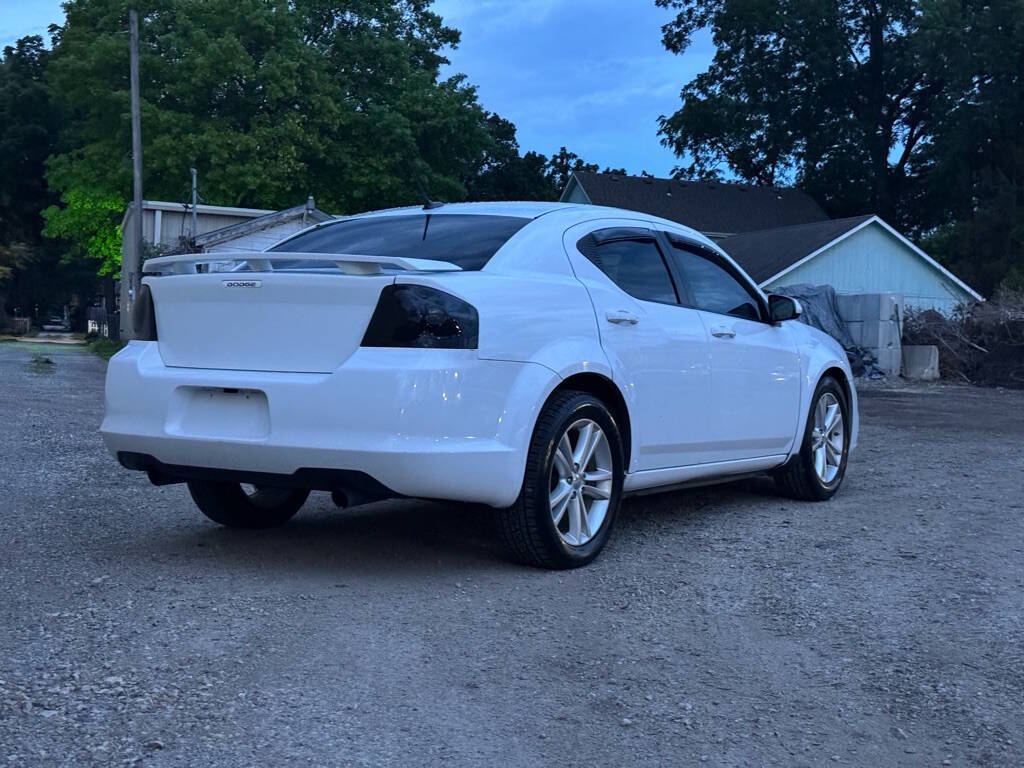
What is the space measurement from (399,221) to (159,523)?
6.50ft

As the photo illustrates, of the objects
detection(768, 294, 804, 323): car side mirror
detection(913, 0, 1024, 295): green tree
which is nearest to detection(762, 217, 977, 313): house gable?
detection(913, 0, 1024, 295): green tree

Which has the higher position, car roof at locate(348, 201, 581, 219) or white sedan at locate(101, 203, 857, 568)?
car roof at locate(348, 201, 581, 219)

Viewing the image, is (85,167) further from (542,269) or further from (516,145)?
(542,269)

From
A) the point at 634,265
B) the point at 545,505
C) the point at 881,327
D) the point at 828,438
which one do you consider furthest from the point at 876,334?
the point at 545,505

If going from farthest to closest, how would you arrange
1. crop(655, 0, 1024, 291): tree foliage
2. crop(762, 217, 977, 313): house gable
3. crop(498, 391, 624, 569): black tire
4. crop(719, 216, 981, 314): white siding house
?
crop(655, 0, 1024, 291): tree foliage → crop(762, 217, 977, 313): house gable → crop(719, 216, 981, 314): white siding house → crop(498, 391, 624, 569): black tire

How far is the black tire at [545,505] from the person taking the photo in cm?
473

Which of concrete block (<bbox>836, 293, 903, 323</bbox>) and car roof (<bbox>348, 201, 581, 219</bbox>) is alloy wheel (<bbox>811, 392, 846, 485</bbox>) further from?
concrete block (<bbox>836, 293, 903, 323</bbox>)

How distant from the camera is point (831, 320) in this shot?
25.0m

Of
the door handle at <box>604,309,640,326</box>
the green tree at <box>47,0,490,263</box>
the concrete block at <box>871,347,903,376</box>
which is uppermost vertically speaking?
the green tree at <box>47,0,490,263</box>

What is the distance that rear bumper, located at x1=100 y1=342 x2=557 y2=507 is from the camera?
4.40 metres

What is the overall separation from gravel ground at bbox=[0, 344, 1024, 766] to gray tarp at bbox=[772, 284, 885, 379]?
59.1 feet

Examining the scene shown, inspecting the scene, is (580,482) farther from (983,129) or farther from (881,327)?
(983,129)

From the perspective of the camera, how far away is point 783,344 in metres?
6.79

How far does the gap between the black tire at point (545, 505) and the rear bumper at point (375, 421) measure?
0.11 m
